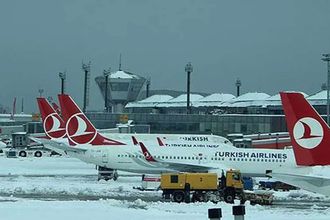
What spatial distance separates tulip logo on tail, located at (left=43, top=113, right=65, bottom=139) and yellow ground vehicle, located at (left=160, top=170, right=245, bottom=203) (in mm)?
27561

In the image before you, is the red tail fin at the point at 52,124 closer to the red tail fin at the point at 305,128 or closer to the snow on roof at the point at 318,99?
the red tail fin at the point at 305,128

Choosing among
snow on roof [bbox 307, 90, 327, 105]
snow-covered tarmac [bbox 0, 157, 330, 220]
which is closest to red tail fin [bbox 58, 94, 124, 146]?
snow-covered tarmac [bbox 0, 157, 330, 220]

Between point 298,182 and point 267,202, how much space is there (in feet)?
33.6

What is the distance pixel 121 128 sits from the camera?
3880 inches

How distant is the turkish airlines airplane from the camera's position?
67.3ft

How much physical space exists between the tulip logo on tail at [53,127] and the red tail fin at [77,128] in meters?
5.94

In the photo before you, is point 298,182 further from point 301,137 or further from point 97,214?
point 97,214

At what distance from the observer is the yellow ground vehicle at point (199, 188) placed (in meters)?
32.3

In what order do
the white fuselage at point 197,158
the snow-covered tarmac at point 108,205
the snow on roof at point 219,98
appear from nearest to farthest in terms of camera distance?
the snow-covered tarmac at point 108,205 < the white fuselage at point 197,158 < the snow on roof at point 219,98

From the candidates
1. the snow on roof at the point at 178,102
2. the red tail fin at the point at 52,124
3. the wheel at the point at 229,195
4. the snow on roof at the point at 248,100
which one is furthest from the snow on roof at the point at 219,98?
the wheel at the point at 229,195

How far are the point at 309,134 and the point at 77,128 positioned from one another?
33792 millimetres

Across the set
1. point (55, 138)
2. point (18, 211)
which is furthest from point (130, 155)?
point (18, 211)

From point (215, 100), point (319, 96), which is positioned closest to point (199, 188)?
point (319, 96)

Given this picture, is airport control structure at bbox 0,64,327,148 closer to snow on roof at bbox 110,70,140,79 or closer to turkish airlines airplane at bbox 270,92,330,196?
snow on roof at bbox 110,70,140,79
